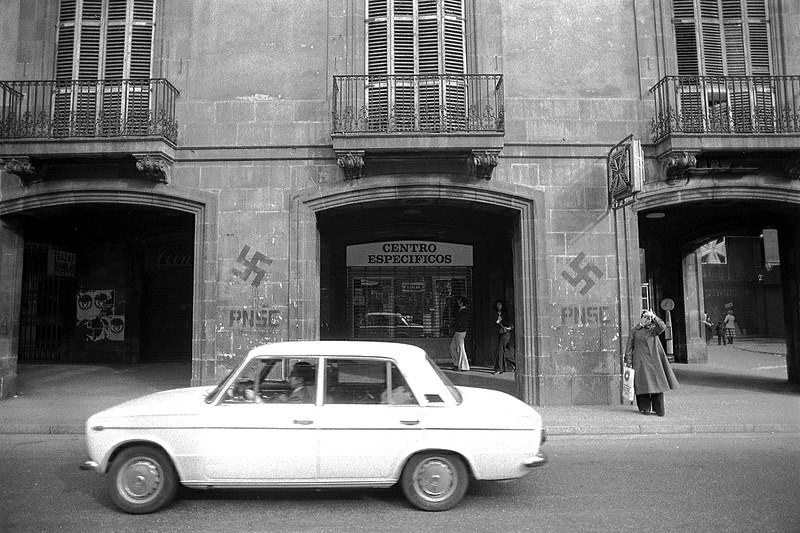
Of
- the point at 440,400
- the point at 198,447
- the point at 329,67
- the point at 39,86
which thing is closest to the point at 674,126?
the point at 329,67

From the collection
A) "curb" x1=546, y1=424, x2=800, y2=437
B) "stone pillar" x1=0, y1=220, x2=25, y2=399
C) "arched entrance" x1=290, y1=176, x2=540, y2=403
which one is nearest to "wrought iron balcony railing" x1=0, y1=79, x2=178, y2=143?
"stone pillar" x1=0, y1=220, x2=25, y2=399

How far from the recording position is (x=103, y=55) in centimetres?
1091

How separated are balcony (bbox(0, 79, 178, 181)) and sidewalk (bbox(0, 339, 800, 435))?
14.1 ft

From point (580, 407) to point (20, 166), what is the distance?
1099 cm

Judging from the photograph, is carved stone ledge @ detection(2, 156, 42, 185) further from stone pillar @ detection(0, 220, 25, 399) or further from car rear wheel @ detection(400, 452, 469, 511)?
car rear wheel @ detection(400, 452, 469, 511)

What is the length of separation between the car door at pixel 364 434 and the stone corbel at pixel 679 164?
7665mm

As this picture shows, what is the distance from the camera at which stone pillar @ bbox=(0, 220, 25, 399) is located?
1074 centimetres

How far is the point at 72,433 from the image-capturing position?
8.10 meters

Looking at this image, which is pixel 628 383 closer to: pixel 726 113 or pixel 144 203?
pixel 726 113

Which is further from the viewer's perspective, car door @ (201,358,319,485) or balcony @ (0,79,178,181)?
balcony @ (0,79,178,181)

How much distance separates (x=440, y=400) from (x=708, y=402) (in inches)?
298

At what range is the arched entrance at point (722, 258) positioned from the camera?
10.7m

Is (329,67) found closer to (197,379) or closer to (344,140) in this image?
(344,140)

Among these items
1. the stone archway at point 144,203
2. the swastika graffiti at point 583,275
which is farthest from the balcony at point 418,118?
the stone archway at point 144,203
